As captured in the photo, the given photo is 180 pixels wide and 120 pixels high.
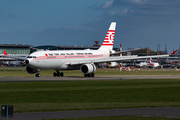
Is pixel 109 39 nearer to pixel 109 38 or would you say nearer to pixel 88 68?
pixel 109 38

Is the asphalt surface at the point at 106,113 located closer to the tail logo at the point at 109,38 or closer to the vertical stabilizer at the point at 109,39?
the vertical stabilizer at the point at 109,39

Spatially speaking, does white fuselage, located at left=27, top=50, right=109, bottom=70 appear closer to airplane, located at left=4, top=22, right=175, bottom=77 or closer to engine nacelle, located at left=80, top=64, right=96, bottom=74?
airplane, located at left=4, top=22, right=175, bottom=77

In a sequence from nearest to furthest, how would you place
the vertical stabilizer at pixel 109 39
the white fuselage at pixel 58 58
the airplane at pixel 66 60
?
the white fuselage at pixel 58 58 < the airplane at pixel 66 60 < the vertical stabilizer at pixel 109 39

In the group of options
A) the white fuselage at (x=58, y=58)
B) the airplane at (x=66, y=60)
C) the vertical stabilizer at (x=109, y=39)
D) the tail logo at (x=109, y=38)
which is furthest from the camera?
the tail logo at (x=109, y=38)

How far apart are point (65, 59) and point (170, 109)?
3666 centimetres

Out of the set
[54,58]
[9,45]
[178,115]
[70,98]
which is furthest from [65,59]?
[9,45]

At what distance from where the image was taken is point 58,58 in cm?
5288

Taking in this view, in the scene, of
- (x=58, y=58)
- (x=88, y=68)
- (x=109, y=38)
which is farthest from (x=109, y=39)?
(x=88, y=68)

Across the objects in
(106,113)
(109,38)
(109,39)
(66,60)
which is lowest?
(106,113)

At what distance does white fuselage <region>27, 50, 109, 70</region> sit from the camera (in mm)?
50344

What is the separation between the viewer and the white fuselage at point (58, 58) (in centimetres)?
5034

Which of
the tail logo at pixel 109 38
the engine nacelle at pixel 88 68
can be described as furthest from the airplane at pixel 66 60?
the tail logo at pixel 109 38

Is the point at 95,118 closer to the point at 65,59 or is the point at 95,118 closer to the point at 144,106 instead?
the point at 144,106

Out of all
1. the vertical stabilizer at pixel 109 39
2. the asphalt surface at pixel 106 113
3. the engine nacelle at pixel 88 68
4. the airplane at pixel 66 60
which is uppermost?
the vertical stabilizer at pixel 109 39
